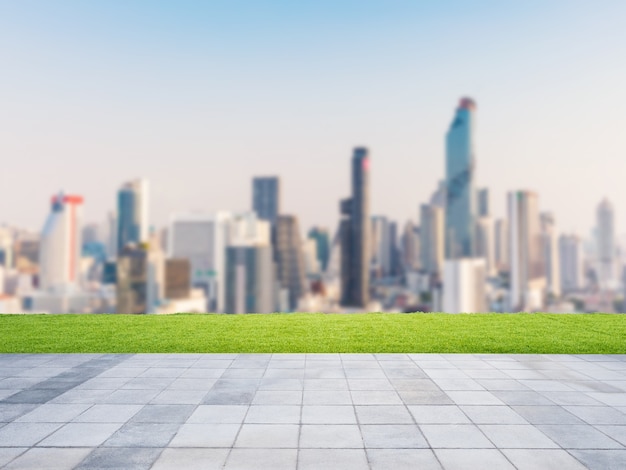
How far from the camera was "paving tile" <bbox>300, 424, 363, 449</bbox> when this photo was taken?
21.0ft

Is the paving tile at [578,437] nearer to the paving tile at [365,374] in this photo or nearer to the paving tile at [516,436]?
the paving tile at [516,436]

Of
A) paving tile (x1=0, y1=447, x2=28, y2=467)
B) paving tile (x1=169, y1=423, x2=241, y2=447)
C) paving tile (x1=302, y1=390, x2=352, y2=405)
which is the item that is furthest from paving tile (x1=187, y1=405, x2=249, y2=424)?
paving tile (x1=0, y1=447, x2=28, y2=467)

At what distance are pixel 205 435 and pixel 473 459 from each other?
3109mm

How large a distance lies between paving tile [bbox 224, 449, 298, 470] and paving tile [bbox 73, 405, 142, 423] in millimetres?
2124

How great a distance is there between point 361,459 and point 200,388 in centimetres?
399

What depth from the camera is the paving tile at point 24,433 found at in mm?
6586

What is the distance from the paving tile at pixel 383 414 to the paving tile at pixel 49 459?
341 centimetres

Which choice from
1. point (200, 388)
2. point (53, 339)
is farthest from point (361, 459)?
point (53, 339)

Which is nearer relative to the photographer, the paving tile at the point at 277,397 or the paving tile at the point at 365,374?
the paving tile at the point at 277,397

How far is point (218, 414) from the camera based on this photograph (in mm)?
7676

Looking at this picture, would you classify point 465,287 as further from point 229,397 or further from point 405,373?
point 229,397

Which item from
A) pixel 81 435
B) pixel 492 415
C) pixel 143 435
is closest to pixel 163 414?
pixel 143 435

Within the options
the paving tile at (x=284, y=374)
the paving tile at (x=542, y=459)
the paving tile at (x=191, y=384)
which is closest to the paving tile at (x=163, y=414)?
the paving tile at (x=191, y=384)

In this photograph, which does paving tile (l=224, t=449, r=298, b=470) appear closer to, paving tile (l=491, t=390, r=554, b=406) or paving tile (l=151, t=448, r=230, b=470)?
paving tile (l=151, t=448, r=230, b=470)
